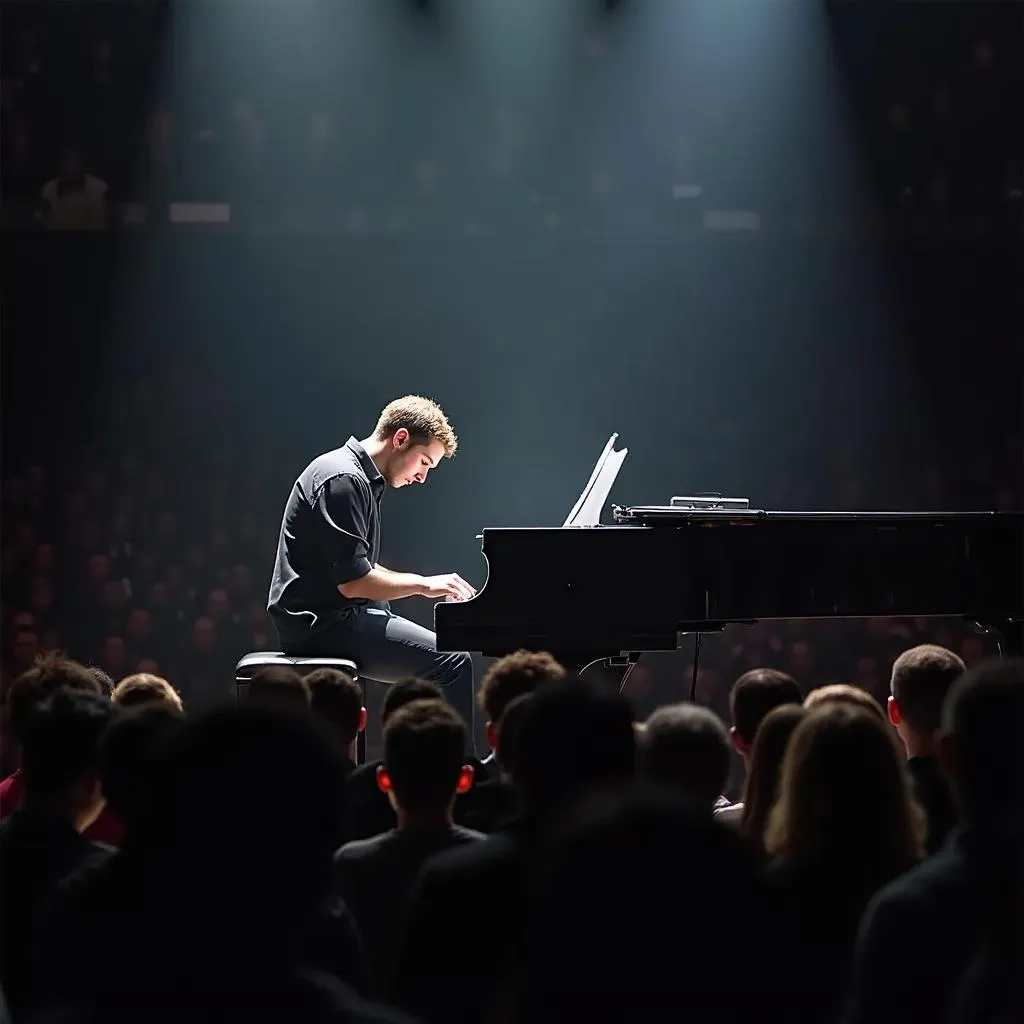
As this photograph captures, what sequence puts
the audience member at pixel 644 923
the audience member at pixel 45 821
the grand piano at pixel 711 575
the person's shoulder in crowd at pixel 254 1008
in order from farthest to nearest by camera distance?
the grand piano at pixel 711 575 < the audience member at pixel 45 821 < the person's shoulder in crowd at pixel 254 1008 < the audience member at pixel 644 923

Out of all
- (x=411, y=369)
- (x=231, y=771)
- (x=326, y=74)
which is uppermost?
(x=326, y=74)

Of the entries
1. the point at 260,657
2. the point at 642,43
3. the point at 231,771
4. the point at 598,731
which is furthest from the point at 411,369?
the point at 231,771

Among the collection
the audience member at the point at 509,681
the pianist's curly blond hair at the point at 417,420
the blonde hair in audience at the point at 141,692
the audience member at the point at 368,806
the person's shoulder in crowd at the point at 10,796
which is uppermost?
the pianist's curly blond hair at the point at 417,420

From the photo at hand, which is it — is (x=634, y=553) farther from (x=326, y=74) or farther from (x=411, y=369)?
(x=326, y=74)

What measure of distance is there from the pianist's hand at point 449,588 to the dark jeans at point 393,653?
0.28m

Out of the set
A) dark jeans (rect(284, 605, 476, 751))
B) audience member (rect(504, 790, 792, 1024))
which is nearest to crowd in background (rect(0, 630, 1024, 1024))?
audience member (rect(504, 790, 792, 1024))

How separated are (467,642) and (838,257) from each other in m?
3.30

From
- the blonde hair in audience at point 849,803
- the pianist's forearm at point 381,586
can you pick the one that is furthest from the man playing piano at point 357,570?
the blonde hair in audience at point 849,803

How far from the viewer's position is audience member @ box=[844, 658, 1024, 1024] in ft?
4.83

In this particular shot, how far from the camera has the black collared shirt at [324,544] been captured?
4.65m

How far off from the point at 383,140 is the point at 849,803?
16.7 feet

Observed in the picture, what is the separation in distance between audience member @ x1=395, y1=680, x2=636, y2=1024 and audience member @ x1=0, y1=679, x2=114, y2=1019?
491mm

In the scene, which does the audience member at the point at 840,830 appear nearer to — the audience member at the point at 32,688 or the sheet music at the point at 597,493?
the audience member at the point at 32,688

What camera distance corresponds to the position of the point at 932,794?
244 cm
